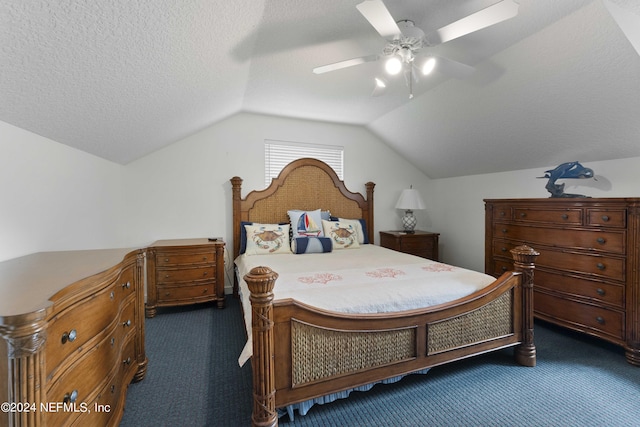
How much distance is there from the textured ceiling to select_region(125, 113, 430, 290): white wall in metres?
0.21

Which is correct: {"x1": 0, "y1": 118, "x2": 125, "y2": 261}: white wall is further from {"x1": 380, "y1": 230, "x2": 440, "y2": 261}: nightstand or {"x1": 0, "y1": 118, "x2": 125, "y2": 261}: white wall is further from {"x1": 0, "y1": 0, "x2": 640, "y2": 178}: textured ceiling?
{"x1": 380, "y1": 230, "x2": 440, "y2": 261}: nightstand

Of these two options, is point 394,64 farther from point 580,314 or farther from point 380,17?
point 580,314

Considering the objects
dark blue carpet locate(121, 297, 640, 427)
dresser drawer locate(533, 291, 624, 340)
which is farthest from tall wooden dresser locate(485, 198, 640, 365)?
dark blue carpet locate(121, 297, 640, 427)

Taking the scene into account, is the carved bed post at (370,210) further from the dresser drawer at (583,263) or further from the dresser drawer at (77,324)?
the dresser drawer at (77,324)

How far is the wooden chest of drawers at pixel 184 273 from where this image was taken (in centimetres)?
290

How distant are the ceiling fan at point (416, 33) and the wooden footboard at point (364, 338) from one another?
1.41 metres

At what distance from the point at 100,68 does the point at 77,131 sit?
0.79 metres

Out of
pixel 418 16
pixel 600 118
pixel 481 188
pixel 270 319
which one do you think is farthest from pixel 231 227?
pixel 600 118

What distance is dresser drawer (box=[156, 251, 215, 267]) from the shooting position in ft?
9.53

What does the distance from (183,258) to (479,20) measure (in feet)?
10.2

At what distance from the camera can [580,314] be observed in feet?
7.46

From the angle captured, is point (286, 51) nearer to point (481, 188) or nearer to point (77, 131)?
point (77, 131)

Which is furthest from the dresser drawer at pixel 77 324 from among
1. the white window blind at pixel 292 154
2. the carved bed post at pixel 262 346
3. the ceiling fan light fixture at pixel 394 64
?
the white window blind at pixel 292 154

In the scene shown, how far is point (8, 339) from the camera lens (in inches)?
26.4
